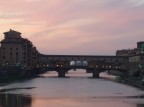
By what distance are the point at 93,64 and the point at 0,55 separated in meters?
35.0

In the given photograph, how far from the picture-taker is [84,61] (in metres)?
197

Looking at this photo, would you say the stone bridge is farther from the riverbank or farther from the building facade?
the riverbank

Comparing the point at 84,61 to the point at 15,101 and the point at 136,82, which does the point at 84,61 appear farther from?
the point at 15,101

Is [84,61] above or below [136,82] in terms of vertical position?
above

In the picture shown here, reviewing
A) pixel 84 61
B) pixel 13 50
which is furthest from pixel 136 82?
pixel 84 61

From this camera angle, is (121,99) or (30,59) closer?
(121,99)

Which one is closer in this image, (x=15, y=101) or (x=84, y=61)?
(x=15, y=101)

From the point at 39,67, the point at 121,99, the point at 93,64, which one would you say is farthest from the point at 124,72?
the point at 121,99

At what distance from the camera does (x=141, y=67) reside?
137m

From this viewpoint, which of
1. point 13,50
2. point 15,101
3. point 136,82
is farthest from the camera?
→ point 13,50

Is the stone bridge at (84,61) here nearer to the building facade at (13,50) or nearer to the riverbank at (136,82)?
the building facade at (13,50)

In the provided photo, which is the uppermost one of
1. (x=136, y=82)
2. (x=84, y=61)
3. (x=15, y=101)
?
(x=84, y=61)

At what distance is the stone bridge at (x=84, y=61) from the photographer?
163812mm

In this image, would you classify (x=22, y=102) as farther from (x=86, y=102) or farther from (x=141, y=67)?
(x=141, y=67)
